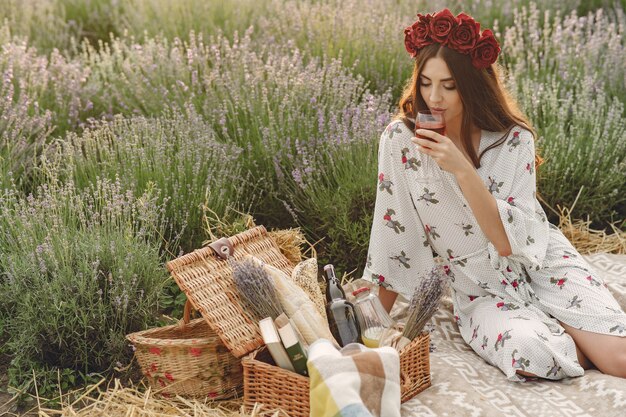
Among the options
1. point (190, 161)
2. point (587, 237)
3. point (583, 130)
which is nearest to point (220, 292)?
point (190, 161)

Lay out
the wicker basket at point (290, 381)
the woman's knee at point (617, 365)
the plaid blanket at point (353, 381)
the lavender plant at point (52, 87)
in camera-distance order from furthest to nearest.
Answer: the lavender plant at point (52, 87) < the woman's knee at point (617, 365) < the wicker basket at point (290, 381) < the plaid blanket at point (353, 381)

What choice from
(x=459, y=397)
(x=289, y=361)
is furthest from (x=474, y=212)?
(x=289, y=361)

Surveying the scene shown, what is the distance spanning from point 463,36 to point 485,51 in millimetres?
104

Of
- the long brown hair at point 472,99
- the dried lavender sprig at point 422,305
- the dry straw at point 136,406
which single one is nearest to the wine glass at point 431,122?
the long brown hair at point 472,99

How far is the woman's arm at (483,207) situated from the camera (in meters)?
3.06

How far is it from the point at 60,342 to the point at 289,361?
3.16ft

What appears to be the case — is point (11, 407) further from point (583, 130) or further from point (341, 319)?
point (583, 130)

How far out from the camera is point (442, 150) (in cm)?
296

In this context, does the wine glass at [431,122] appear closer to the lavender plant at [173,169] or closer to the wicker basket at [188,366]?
the wicker basket at [188,366]

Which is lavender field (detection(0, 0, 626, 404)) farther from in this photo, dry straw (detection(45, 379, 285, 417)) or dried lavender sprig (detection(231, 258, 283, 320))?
dried lavender sprig (detection(231, 258, 283, 320))

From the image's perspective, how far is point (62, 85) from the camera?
511 cm

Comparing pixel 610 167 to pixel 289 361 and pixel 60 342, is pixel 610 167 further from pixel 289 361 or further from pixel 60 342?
pixel 60 342

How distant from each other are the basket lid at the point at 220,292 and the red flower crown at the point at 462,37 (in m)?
1.12

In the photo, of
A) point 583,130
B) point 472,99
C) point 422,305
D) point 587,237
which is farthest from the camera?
point 583,130
